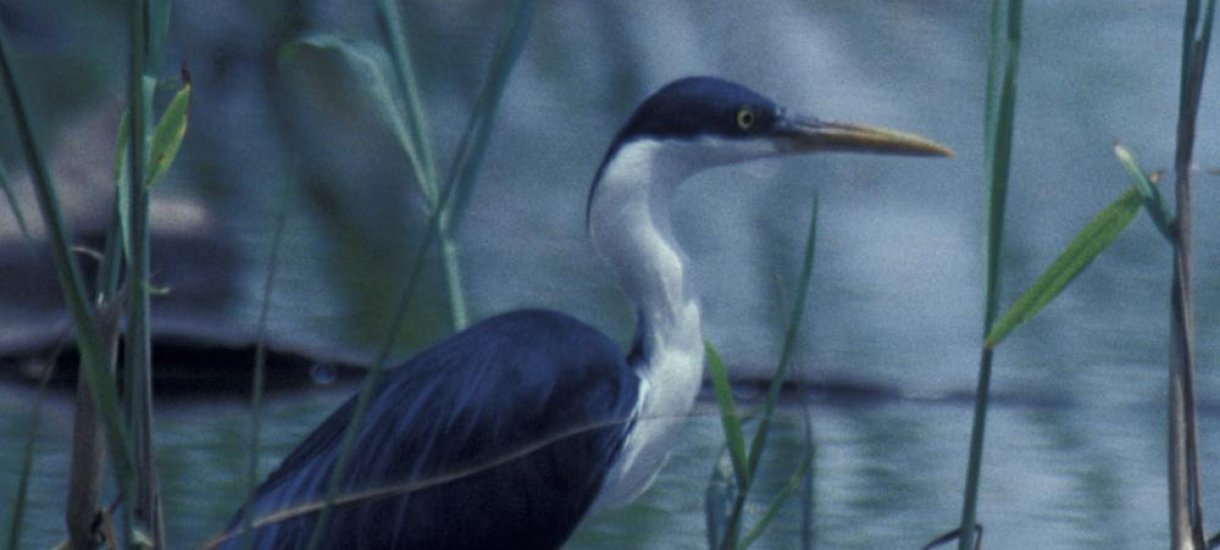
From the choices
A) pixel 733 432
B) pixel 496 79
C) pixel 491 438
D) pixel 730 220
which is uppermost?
pixel 496 79

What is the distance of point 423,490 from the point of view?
106cm

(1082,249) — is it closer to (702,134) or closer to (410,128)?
(410,128)

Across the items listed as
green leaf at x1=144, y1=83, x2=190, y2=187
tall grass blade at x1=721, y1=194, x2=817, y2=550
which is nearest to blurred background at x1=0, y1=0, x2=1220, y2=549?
tall grass blade at x1=721, y1=194, x2=817, y2=550

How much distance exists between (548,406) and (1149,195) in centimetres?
51

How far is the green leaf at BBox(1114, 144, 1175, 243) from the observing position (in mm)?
607

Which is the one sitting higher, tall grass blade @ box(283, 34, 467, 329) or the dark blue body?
tall grass blade @ box(283, 34, 467, 329)

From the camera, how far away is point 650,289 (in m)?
1.10

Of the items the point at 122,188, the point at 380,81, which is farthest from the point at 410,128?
the point at 122,188

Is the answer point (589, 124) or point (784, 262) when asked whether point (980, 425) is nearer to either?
point (784, 262)

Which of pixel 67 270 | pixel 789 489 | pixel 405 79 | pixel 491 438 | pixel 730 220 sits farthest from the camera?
pixel 730 220

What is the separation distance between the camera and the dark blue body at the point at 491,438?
1.04 meters

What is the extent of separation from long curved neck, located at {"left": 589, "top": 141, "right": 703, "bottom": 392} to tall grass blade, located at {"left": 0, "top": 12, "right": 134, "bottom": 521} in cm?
54

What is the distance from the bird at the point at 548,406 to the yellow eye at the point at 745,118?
1cm

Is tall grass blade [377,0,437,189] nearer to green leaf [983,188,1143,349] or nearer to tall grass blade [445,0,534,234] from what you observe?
tall grass blade [445,0,534,234]
